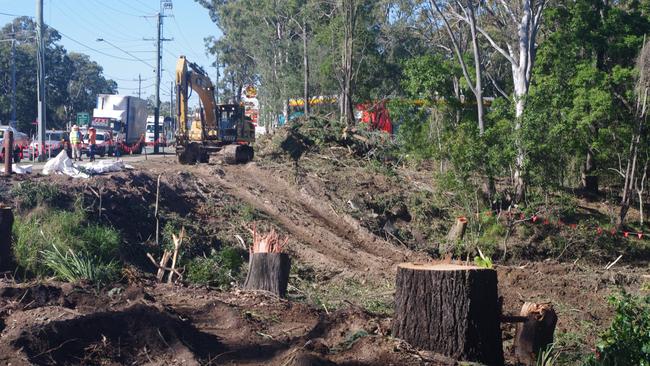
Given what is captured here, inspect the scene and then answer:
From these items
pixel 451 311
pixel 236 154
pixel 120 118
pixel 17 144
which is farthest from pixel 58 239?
pixel 120 118

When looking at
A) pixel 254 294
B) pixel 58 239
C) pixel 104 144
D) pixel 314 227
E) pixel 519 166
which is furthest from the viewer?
pixel 104 144

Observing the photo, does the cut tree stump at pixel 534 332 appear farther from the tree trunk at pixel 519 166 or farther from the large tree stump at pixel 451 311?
the tree trunk at pixel 519 166

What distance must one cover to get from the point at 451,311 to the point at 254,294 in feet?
12.9

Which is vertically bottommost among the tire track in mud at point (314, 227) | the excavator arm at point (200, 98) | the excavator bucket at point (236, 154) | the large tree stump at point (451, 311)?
the tire track in mud at point (314, 227)

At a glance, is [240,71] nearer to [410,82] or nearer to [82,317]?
[410,82]

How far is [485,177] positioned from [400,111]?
5246 mm

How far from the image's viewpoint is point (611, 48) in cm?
2591

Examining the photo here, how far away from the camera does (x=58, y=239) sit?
1284 cm

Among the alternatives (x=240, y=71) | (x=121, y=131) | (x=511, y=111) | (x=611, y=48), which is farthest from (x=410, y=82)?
(x=240, y=71)

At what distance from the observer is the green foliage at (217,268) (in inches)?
539

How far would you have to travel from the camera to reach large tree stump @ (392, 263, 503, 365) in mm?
7738

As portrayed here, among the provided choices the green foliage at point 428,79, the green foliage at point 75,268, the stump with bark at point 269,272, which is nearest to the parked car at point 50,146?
the green foliage at point 428,79

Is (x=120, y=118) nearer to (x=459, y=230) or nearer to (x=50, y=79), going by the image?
(x=50, y=79)

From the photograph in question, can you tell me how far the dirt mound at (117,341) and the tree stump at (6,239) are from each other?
166 inches
